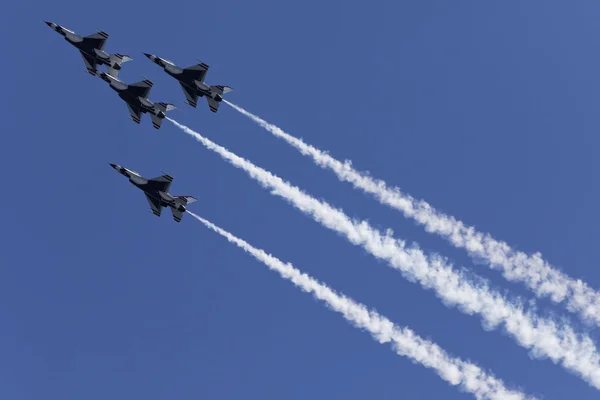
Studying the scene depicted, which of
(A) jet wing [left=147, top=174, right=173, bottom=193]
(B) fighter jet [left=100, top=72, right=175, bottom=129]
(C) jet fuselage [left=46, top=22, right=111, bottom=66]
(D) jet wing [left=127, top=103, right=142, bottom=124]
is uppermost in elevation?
(C) jet fuselage [left=46, top=22, right=111, bottom=66]

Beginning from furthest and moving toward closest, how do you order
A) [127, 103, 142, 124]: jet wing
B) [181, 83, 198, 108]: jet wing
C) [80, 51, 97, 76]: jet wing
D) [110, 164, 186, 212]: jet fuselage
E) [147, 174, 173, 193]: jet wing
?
1. [80, 51, 97, 76]: jet wing
2. [127, 103, 142, 124]: jet wing
3. [181, 83, 198, 108]: jet wing
4. [147, 174, 173, 193]: jet wing
5. [110, 164, 186, 212]: jet fuselage

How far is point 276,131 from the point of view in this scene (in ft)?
341

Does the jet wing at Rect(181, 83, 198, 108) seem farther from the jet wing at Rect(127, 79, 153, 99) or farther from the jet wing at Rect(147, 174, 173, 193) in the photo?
the jet wing at Rect(147, 174, 173, 193)

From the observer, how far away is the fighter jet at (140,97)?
108m

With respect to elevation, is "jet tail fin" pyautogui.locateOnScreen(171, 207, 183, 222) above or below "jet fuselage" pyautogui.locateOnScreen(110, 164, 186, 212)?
below

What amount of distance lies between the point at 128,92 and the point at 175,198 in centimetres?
1579

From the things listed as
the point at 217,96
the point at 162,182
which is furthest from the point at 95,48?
the point at 162,182

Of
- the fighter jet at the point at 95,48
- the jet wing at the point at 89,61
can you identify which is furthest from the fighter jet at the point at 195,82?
the jet wing at the point at 89,61

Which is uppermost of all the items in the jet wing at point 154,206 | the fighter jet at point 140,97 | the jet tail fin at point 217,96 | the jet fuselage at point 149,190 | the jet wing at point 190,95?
the jet tail fin at point 217,96

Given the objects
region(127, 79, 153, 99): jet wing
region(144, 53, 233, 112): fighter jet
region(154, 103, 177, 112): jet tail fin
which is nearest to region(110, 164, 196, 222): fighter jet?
region(154, 103, 177, 112): jet tail fin

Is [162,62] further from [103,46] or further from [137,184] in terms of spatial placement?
[137,184]

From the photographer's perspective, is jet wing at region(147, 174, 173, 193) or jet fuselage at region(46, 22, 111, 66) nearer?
jet wing at region(147, 174, 173, 193)

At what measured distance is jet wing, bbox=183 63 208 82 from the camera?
107 metres

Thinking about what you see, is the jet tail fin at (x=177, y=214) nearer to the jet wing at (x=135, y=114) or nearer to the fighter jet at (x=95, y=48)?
the jet wing at (x=135, y=114)
